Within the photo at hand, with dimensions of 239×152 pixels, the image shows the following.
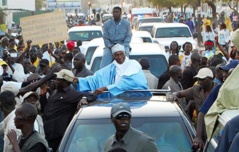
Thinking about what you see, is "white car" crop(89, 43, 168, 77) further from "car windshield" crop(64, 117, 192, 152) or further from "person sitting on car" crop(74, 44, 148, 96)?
"car windshield" crop(64, 117, 192, 152)

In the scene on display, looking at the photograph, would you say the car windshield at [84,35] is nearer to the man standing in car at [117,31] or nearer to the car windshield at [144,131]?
the man standing in car at [117,31]

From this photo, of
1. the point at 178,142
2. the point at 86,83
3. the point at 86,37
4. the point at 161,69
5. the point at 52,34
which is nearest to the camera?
the point at 178,142

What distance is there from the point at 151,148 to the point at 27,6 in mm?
74567

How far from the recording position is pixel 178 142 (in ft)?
21.4

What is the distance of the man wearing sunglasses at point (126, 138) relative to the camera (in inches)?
207

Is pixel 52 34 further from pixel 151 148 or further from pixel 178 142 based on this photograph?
pixel 151 148

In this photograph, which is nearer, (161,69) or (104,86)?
(104,86)

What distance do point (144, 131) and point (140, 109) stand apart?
1.00 ft

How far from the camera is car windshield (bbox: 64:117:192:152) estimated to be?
649 centimetres

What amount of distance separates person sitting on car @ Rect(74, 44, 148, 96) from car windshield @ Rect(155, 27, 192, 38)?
16.5 m

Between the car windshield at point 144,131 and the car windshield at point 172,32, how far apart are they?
1850 cm

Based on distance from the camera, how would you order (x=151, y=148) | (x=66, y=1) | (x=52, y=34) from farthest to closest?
(x=66, y=1) < (x=52, y=34) < (x=151, y=148)

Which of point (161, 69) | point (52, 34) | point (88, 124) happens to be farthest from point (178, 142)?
point (52, 34)

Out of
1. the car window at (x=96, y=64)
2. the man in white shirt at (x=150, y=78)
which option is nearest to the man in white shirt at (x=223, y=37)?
the car window at (x=96, y=64)
